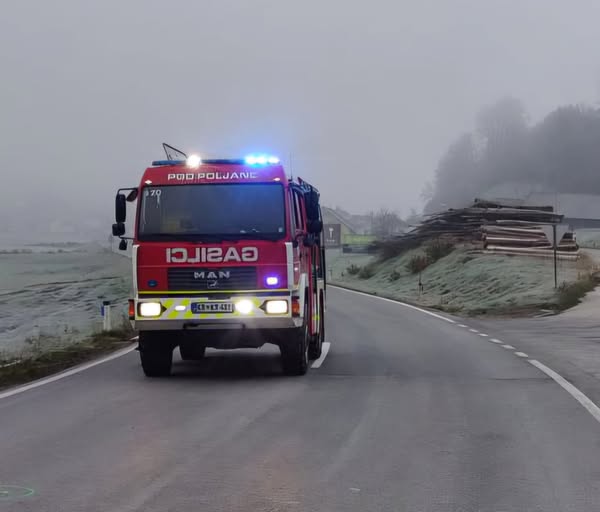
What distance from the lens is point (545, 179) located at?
115 meters

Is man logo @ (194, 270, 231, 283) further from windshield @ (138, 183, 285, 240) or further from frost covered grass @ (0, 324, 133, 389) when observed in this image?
frost covered grass @ (0, 324, 133, 389)

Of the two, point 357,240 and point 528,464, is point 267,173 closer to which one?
point 528,464

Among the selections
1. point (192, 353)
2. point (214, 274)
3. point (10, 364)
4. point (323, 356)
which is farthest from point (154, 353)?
point (323, 356)

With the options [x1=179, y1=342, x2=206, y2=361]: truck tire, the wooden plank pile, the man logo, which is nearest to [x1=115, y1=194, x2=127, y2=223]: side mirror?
the man logo

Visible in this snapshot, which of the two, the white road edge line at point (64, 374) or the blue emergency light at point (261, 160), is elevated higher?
the blue emergency light at point (261, 160)

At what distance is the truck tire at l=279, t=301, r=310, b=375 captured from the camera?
11.9 meters

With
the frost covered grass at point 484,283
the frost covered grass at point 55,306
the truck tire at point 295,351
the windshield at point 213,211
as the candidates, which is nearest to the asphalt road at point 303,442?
the truck tire at point 295,351

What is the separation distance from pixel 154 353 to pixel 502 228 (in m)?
38.8

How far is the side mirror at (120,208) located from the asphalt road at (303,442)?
7.26 feet

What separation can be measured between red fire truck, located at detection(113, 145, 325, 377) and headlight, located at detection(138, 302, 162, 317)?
0.04 feet

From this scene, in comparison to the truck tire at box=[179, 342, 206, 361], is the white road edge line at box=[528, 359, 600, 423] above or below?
below

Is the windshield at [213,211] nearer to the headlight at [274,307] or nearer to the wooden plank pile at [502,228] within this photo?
the headlight at [274,307]

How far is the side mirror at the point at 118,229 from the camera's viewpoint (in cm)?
1177

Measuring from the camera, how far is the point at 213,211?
460 inches
